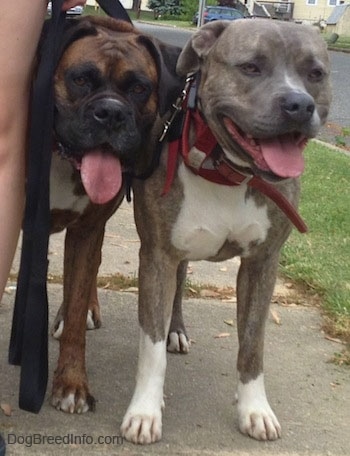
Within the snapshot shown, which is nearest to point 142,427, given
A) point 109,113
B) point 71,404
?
point 71,404

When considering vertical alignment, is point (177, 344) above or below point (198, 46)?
below

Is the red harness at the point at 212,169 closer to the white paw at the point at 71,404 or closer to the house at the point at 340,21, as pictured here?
the white paw at the point at 71,404

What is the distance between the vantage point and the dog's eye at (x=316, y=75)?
3.08 metres

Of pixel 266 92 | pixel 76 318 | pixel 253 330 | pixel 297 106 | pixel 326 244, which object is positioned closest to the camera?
pixel 297 106

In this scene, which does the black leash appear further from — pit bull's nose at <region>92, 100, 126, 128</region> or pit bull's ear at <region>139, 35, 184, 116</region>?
pit bull's ear at <region>139, 35, 184, 116</region>

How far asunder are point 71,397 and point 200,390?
1.97 ft

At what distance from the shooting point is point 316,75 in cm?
309

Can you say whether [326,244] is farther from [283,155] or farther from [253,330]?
[283,155]

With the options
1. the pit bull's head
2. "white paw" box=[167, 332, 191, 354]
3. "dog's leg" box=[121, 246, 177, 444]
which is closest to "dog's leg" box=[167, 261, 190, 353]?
"white paw" box=[167, 332, 191, 354]

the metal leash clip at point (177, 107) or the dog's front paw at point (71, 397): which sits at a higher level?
the metal leash clip at point (177, 107)

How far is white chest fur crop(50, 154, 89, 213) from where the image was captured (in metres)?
3.41

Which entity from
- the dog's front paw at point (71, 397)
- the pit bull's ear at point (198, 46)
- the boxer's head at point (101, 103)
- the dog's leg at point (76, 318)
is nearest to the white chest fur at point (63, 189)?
the dog's leg at point (76, 318)

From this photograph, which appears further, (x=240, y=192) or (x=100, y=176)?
(x=240, y=192)

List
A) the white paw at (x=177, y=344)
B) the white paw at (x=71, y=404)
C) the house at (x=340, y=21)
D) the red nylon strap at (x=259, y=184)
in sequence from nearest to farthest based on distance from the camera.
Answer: the red nylon strap at (x=259, y=184) < the white paw at (x=71, y=404) < the white paw at (x=177, y=344) < the house at (x=340, y=21)
